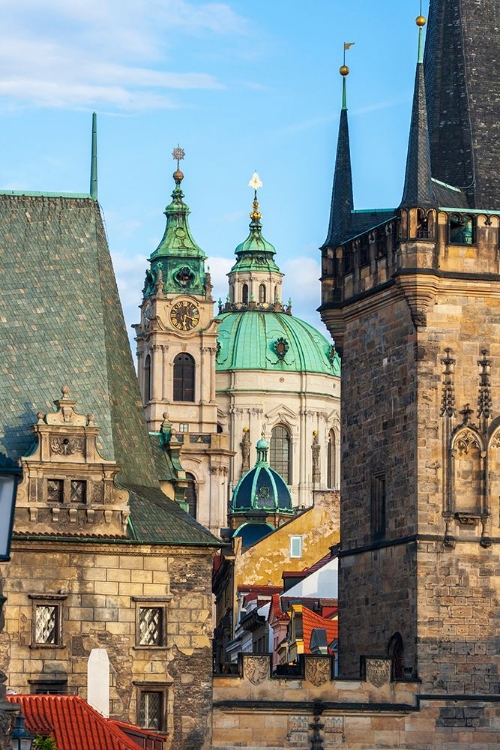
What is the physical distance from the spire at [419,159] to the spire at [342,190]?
173 inches

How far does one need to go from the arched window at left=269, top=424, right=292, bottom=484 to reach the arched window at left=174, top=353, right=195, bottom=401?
82.7 feet

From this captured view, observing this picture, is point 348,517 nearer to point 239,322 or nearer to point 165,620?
point 165,620

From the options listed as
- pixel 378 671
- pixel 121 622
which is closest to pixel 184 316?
pixel 378 671

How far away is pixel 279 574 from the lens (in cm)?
10481

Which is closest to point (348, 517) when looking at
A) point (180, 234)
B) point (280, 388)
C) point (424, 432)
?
point (424, 432)

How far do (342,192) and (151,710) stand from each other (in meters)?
16.0

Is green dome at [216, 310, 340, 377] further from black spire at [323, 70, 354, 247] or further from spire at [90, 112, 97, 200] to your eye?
spire at [90, 112, 97, 200]

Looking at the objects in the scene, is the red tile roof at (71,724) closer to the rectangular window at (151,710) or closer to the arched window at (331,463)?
the rectangular window at (151,710)

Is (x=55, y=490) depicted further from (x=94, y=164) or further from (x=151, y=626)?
(x=94, y=164)

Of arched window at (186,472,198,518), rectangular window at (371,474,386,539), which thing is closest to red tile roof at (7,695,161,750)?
rectangular window at (371,474,386,539)

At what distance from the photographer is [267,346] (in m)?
193

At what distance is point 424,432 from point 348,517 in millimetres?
4808

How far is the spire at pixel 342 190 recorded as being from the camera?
60.8 m

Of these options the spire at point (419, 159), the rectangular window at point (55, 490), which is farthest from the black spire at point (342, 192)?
the rectangular window at point (55, 490)
